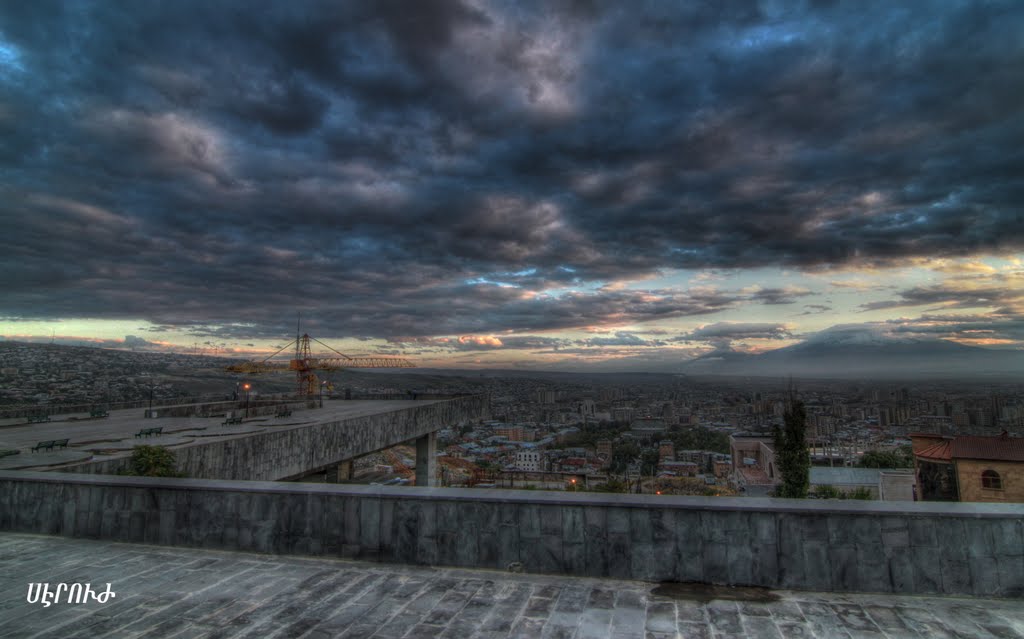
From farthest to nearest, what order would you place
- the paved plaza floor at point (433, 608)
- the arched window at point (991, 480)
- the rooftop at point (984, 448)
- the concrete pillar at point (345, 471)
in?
the concrete pillar at point (345, 471) → the arched window at point (991, 480) → the rooftop at point (984, 448) → the paved plaza floor at point (433, 608)

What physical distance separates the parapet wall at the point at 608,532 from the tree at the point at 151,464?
9.95ft

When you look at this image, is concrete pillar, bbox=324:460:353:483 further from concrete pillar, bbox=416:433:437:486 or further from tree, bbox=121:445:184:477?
tree, bbox=121:445:184:477

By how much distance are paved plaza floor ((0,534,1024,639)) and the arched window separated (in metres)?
20.2

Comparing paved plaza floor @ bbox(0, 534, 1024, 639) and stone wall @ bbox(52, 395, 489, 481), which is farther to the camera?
stone wall @ bbox(52, 395, 489, 481)

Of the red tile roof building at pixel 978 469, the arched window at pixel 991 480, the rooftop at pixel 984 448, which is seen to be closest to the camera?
the red tile roof building at pixel 978 469

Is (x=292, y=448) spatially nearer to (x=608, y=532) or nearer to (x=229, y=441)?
(x=229, y=441)

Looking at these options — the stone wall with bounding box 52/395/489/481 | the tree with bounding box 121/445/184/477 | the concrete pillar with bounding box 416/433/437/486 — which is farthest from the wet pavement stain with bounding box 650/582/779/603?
the concrete pillar with bounding box 416/433/437/486

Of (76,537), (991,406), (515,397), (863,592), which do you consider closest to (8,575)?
(76,537)

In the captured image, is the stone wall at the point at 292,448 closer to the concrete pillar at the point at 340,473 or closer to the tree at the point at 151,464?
the tree at the point at 151,464

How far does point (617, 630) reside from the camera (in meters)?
3.44

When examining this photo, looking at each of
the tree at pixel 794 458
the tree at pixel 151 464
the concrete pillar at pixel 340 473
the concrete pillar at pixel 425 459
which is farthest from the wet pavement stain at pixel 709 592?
the concrete pillar at pixel 425 459

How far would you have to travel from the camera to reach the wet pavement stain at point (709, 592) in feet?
13.1

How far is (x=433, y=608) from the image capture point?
387 centimetres

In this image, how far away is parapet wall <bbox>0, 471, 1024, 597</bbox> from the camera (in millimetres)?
3980
